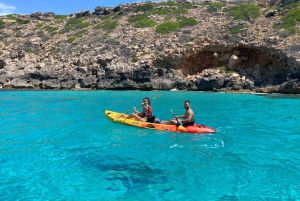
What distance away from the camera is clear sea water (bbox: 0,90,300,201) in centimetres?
675

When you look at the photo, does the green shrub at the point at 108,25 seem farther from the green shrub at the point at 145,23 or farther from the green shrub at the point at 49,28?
the green shrub at the point at 49,28

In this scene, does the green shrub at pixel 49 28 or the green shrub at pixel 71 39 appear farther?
the green shrub at pixel 49 28

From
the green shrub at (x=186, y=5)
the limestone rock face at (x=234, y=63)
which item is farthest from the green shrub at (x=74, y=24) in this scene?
the limestone rock face at (x=234, y=63)

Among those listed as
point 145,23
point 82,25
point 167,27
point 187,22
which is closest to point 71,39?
point 82,25

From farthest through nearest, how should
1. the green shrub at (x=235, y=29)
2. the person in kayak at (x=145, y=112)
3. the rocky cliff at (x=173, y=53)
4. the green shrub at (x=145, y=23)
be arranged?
1. the green shrub at (x=145, y=23)
2. the green shrub at (x=235, y=29)
3. the rocky cliff at (x=173, y=53)
4. the person in kayak at (x=145, y=112)

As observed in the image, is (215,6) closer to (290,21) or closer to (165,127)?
(290,21)

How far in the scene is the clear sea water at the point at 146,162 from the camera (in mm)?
6750

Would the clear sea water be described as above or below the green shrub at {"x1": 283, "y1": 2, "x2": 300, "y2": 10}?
below

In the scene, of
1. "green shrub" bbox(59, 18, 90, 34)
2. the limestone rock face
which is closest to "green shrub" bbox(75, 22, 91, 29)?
"green shrub" bbox(59, 18, 90, 34)

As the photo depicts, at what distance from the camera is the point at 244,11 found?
154ft

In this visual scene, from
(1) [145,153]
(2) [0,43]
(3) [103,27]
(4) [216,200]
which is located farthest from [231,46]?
(2) [0,43]

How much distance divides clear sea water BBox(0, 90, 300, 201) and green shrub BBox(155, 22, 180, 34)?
3264 centimetres

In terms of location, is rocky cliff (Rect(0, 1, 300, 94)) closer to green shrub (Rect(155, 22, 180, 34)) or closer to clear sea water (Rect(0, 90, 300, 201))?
green shrub (Rect(155, 22, 180, 34))

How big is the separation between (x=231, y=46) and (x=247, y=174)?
108 feet
